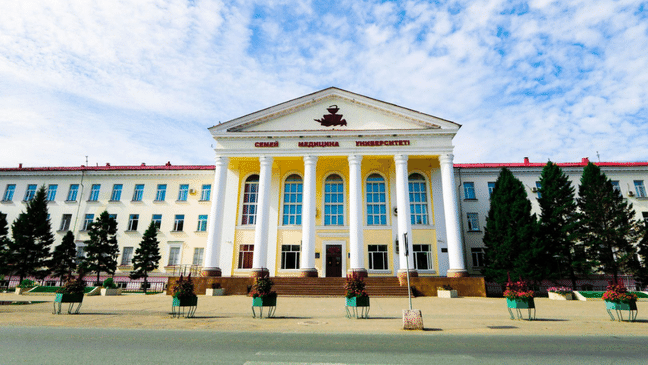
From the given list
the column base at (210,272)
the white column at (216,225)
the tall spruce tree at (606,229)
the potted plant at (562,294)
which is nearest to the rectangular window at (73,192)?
the white column at (216,225)

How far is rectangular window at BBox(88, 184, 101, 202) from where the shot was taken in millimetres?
32159

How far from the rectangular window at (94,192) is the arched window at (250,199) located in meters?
15.1

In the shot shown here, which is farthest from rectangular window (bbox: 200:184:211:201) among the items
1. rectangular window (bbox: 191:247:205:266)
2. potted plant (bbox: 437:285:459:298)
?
potted plant (bbox: 437:285:459:298)

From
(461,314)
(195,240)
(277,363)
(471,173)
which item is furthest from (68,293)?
(471,173)

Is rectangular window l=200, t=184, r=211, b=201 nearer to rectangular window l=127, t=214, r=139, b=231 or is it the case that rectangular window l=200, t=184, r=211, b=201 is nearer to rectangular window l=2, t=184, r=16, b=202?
rectangular window l=127, t=214, r=139, b=231

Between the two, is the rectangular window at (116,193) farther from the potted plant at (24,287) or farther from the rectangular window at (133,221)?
the potted plant at (24,287)

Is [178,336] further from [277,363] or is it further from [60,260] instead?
[60,260]

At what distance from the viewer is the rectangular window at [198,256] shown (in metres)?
29.9

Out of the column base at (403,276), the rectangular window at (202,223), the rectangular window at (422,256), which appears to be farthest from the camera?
the rectangular window at (202,223)

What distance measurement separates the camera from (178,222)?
3106 centimetres

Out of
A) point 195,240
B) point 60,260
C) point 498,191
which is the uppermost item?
point 498,191

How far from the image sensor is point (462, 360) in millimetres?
5887

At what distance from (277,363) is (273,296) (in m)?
6.64

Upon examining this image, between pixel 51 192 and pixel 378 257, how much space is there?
31.2m
